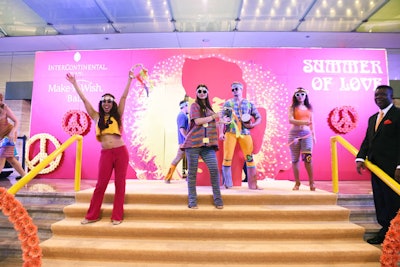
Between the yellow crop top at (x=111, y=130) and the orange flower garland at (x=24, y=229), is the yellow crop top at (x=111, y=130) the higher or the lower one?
the higher one

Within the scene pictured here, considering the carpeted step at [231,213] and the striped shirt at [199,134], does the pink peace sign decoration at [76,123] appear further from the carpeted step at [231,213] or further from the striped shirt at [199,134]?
the striped shirt at [199,134]

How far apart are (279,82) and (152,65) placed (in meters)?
3.03

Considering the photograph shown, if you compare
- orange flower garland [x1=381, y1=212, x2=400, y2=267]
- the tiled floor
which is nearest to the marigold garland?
the tiled floor

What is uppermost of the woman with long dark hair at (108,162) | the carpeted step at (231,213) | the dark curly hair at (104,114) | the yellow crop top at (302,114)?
the yellow crop top at (302,114)

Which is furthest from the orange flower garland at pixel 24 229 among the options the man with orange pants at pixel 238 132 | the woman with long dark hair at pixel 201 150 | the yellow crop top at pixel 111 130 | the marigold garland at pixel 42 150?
the marigold garland at pixel 42 150

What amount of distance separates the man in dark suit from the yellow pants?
1658mm

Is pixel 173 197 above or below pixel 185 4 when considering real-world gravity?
below

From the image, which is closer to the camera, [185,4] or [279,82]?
[279,82]

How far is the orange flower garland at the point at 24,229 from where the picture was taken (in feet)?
7.63

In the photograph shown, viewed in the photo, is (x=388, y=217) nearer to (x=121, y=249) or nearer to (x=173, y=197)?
(x=173, y=197)

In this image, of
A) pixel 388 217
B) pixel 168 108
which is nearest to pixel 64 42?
pixel 168 108

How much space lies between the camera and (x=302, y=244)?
284 centimetres

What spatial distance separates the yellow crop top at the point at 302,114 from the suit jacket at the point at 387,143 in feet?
4.30

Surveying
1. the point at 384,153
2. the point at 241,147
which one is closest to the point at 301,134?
the point at 241,147
